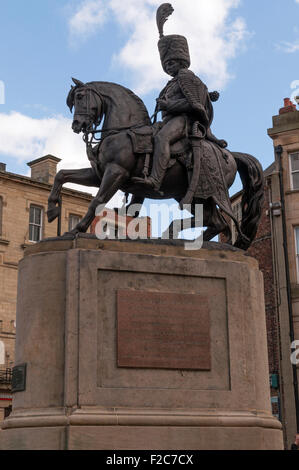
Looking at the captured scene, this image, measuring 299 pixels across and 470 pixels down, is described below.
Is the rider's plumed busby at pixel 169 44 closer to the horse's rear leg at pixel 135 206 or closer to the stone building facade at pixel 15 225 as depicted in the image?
the horse's rear leg at pixel 135 206

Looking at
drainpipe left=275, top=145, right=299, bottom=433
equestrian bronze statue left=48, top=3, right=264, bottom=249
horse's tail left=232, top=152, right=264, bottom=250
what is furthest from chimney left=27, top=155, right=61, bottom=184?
equestrian bronze statue left=48, top=3, right=264, bottom=249

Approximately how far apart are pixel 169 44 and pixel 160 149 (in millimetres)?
2015

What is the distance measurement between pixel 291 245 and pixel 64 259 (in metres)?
22.2

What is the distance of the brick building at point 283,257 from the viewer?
1125 inches

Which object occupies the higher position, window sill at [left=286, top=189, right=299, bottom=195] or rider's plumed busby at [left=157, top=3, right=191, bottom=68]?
window sill at [left=286, top=189, right=299, bottom=195]

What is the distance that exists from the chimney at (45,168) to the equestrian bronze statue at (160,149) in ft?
106

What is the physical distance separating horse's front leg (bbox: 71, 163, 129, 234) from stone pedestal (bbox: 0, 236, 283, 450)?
73 centimetres

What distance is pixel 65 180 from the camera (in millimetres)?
10602

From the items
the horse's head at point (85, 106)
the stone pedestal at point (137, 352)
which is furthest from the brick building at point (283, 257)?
the stone pedestal at point (137, 352)

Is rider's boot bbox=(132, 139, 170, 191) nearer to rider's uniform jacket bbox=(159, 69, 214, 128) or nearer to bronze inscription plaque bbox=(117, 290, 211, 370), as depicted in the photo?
rider's uniform jacket bbox=(159, 69, 214, 128)

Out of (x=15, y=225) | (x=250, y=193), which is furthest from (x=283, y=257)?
(x=250, y=193)

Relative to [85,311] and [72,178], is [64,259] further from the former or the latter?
[72,178]

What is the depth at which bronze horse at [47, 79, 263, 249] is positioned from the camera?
10227 mm
